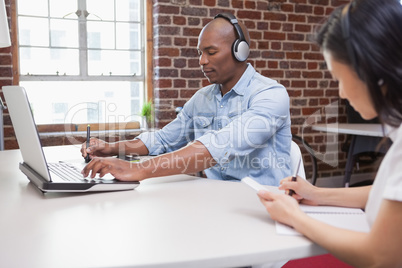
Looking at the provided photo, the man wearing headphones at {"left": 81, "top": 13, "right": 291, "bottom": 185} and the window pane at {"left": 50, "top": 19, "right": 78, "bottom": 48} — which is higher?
the window pane at {"left": 50, "top": 19, "right": 78, "bottom": 48}

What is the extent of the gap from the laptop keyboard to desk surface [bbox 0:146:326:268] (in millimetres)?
94

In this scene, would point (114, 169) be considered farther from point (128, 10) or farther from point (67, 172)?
point (128, 10)

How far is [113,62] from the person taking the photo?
11.0ft

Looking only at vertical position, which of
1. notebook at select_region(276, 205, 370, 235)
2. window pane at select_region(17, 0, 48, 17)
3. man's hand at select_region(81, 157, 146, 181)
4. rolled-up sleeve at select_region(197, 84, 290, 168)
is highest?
window pane at select_region(17, 0, 48, 17)

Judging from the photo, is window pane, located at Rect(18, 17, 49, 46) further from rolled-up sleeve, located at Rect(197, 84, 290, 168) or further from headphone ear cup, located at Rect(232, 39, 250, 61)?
rolled-up sleeve, located at Rect(197, 84, 290, 168)

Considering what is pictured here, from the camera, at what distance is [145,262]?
713 millimetres

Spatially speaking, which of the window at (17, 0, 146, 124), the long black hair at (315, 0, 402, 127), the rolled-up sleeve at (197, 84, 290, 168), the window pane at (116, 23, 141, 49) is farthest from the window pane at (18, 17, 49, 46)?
the long black hair at (315, 0, 402, 127)

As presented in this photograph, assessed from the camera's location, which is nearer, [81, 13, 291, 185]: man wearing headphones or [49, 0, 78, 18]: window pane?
[81, 13, 291, 185]: man wearing headphones

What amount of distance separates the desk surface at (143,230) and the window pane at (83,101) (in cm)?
204

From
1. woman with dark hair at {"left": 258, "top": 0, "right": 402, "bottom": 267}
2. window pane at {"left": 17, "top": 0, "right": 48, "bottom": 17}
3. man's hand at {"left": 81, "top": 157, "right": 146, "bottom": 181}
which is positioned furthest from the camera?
window pane at {"left": 17, "top": 0, "right": 48, "bottom": 17}

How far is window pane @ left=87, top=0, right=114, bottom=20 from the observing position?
10.6 feet

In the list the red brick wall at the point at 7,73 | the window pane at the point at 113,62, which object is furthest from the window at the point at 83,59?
the red brick wall at the point at 7,73

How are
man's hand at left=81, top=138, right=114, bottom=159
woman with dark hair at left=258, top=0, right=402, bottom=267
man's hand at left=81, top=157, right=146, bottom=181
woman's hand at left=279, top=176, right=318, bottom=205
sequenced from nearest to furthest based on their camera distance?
woman with dark hair at left=258, top=0, right=402, bottom=267 < woman's hand at left=279, top=176, right=318, bottom=205 < man's hand at left=81, top=157, right=146, bottom=181 < man's hand at left=81, top=138, right=114, bottom=159

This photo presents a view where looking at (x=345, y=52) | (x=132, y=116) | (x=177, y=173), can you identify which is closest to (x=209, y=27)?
(x=177, y=173)
